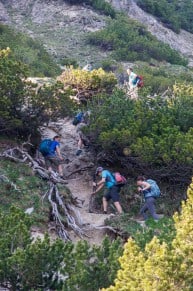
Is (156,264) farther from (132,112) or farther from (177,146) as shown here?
(132,112)

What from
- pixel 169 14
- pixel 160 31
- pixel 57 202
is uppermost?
pixel 57 202

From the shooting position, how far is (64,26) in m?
33.1

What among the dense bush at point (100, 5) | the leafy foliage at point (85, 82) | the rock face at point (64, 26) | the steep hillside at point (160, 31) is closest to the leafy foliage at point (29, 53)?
the rock face at point (64, 26)

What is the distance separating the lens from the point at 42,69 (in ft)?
75.7

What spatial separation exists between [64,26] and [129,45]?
16.6 feet

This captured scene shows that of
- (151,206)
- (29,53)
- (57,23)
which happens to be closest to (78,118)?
(151,206)

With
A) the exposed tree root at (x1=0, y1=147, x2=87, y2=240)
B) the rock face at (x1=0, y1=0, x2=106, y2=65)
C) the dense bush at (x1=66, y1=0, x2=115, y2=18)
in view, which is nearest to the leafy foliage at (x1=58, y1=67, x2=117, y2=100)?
the exposed tree root at (x1=0, y1=147, x2=87, y2=240)

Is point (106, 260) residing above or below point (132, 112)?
above

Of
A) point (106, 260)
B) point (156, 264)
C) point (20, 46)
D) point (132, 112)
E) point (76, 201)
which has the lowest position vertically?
point (20, 46)

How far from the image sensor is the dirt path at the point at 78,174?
1036cm

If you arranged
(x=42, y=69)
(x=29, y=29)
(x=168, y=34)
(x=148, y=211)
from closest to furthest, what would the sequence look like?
(x=148, y=211) → (x=42, y=69) → (x=29, y=29) → (x=168, y=34)

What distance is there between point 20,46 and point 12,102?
13140mm

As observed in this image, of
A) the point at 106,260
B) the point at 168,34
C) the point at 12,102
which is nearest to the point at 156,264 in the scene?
the point at 106,260

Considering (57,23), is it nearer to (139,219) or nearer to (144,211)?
(139,219)
